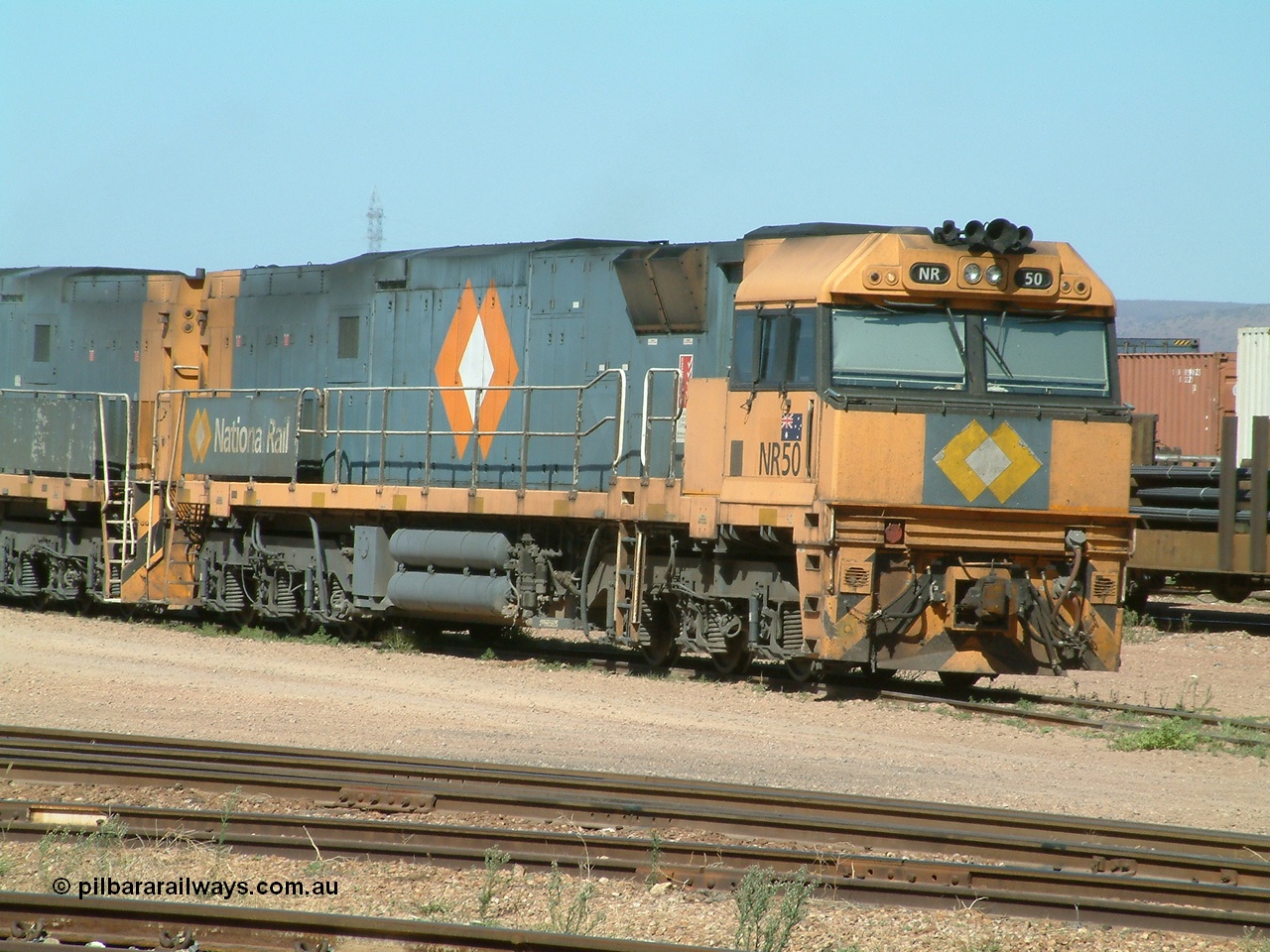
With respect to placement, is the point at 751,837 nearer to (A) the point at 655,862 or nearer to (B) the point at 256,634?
(A) the point at 655,862

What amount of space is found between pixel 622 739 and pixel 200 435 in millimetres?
8785

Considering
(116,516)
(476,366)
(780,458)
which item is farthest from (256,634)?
(780,458)

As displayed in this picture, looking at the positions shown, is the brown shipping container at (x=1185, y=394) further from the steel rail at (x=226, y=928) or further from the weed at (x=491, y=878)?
the steel rail at (x=226, y=928)

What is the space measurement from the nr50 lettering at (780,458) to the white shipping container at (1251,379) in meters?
14.8

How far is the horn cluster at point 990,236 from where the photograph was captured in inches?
428

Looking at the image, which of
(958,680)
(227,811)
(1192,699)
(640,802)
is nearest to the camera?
(227,811)

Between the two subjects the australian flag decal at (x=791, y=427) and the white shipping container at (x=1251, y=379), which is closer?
the australian flag decal at (x=791, y=427)

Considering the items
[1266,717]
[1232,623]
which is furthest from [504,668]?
[1232,623]

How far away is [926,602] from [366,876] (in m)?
5.81

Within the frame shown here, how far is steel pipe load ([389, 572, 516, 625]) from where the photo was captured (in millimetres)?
13641

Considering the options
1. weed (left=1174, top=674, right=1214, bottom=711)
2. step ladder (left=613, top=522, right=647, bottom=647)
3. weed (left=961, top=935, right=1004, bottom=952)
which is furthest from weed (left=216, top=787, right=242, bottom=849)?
weed (left=1174, top=674, right=1214, bottom=711)

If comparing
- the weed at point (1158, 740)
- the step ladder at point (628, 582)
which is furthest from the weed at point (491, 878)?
the step ladder at point (628, 582)

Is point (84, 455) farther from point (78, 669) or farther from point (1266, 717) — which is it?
point (1266, 717)

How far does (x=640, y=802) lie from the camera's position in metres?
7.14
